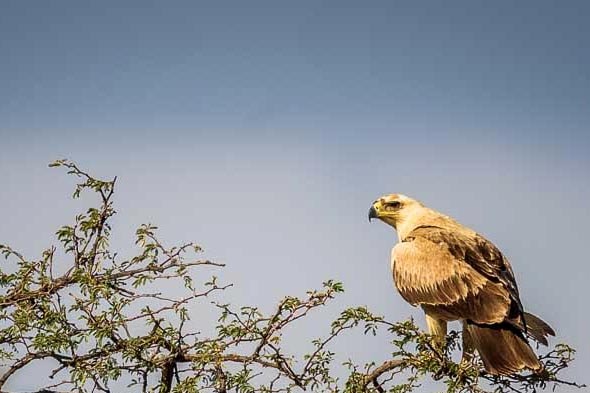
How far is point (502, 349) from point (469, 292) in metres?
0.62

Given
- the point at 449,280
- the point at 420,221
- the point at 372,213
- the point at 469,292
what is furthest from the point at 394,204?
the point at 469,292

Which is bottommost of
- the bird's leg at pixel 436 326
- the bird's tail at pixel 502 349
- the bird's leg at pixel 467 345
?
the bird's tail at pixel 502 349

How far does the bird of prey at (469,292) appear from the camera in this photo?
6231 millimetres

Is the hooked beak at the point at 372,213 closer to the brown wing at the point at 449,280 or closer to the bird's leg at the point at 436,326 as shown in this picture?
the brown wing at the point at 449,280

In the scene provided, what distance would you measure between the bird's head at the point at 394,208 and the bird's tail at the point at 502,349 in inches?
71.0

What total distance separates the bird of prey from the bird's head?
45 centimetres

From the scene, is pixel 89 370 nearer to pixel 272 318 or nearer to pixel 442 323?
pixel 272 318

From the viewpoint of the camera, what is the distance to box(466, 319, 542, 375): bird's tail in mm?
5980

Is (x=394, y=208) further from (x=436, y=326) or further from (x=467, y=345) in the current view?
(x=467, y=345)

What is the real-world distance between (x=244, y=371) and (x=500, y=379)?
6.17 ft

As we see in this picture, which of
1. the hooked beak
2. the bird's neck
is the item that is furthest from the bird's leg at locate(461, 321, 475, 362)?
the hooked beak

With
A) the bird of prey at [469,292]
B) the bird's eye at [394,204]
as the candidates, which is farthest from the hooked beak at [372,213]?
the bird of prey at [469,292]

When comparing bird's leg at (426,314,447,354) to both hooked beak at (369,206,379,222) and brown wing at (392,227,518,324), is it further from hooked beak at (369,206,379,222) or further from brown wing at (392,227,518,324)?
hooked beak at (369,206,379,222)

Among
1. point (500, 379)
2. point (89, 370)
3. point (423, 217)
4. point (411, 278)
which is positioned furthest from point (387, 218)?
point (89, 370)
